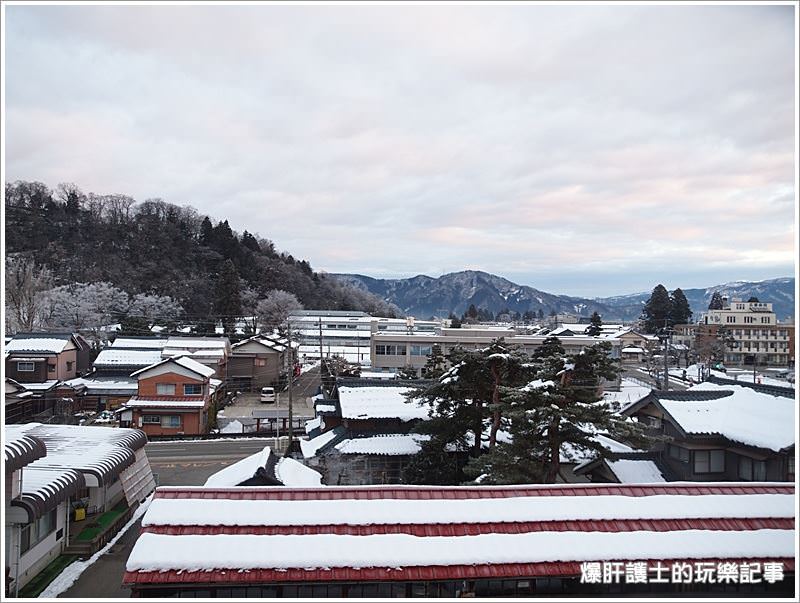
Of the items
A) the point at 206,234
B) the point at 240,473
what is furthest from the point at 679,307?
the point at 206,234

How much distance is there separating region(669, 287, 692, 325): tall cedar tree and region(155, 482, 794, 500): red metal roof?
42461 mm

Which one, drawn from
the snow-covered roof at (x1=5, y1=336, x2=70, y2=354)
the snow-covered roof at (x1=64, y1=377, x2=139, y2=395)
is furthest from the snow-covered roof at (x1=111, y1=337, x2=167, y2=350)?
the snow-covered roof at (x1=5, y1=336, x2=70, y2=354)

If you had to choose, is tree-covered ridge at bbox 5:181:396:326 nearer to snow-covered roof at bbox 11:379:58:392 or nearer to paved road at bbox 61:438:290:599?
snow-covered roof at bbox 11:379:58:392

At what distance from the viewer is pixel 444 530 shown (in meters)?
6.59

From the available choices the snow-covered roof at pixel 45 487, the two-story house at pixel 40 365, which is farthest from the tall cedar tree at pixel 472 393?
the two-story house at pixel 40 365

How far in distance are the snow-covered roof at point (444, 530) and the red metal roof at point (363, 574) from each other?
1cm

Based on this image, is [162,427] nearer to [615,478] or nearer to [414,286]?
[615,478]

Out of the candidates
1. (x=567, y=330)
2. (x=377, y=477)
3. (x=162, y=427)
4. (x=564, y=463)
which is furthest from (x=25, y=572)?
(x=567, y=330)

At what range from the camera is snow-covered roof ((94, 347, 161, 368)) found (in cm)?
2989

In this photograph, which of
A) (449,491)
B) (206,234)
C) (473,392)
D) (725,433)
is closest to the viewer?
(449,491)

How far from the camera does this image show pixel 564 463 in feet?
41.1

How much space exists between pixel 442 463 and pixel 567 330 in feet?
108

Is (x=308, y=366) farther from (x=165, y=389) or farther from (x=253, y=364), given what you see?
(x=165, y=389)

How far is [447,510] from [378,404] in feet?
33.5
